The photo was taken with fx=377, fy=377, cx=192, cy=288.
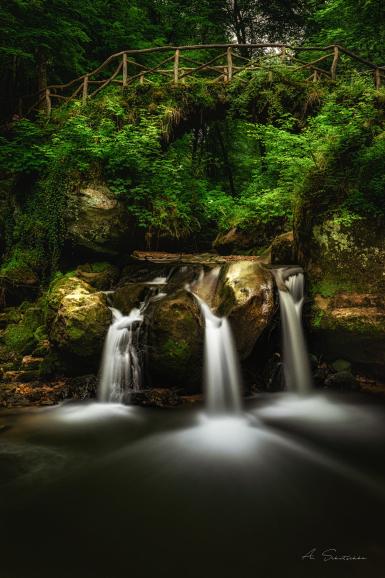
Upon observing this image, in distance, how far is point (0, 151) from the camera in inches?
339

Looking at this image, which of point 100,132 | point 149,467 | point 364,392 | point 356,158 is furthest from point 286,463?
point 100,132

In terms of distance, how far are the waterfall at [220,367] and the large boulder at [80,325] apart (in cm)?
186

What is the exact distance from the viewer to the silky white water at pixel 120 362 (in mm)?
6223

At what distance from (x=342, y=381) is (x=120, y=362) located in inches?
145

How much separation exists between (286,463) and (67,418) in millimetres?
3082

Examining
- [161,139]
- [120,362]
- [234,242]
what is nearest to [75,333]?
[120,362]

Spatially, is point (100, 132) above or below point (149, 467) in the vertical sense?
above

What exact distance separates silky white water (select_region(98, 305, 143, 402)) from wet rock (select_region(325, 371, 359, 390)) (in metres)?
3.18

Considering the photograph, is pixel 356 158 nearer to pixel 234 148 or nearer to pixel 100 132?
pixel 100 132

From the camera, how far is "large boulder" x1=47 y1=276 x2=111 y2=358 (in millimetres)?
6484

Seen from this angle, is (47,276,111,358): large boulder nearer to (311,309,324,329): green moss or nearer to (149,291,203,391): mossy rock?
(149,291,203,391): mossy rock

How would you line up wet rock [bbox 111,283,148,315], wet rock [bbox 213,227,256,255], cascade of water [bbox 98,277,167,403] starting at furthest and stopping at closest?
wet rock [bbox 213,227,256,255] → wet rock [bbox 111,283,148,315] → cascade of water [bbox 98,277,167,403]

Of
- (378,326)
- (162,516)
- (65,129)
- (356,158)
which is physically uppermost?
(65,129)

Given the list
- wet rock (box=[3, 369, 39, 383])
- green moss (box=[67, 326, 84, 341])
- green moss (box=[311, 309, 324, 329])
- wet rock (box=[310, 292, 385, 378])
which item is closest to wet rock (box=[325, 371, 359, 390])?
wet rock (box=[310, 292, 385, 378])
